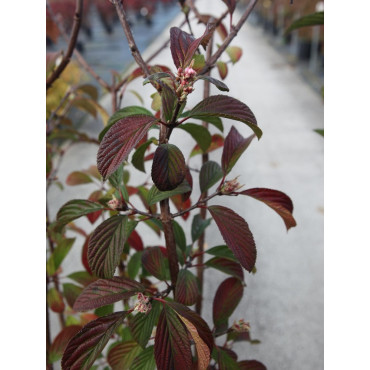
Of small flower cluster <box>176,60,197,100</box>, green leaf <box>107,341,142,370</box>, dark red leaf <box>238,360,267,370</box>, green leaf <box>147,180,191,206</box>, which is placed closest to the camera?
small flower cluster <box>176,60,197,100</box>

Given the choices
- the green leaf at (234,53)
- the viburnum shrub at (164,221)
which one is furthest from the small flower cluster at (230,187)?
the green leaf at (234,53)

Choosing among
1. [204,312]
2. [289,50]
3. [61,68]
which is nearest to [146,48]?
[289,50]

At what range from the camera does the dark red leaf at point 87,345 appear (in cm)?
37

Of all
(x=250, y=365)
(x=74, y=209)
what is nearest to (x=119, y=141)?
(x=74, y=209)

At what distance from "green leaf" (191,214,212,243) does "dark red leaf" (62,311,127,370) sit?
24 cm

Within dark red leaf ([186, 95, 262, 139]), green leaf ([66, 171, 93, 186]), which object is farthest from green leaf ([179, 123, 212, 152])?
green leaf ([66, 171, 93, 186])

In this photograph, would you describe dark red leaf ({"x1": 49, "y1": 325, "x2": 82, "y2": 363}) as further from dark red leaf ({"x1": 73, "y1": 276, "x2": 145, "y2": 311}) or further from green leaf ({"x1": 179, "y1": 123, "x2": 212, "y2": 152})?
green leaf ({"x1": 179, "y1": 123, "x2": 212, "y2": 152})

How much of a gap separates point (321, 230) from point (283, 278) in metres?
0.39

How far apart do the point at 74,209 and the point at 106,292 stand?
0.35ft

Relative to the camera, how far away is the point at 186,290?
0.47 meters

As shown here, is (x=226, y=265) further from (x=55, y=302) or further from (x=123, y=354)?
(x=55, y=302)

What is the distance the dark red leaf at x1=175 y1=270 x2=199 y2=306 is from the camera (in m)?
0.46

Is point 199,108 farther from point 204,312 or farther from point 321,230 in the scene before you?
point 321,230

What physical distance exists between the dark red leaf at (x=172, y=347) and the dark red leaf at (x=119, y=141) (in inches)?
6.5
